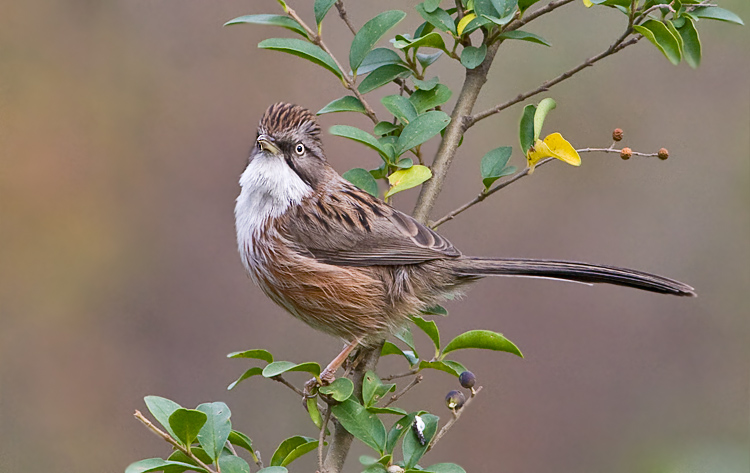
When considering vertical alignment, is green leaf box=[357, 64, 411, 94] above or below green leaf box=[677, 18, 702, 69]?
below

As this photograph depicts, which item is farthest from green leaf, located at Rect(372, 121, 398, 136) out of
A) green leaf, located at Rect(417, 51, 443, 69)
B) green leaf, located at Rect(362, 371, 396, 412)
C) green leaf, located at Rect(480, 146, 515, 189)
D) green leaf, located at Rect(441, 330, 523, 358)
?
green leaf, located at Rect(362, 371, 396, 412)

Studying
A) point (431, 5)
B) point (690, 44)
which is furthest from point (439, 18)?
point (690, 44)

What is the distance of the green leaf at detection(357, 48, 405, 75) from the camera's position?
390 cm

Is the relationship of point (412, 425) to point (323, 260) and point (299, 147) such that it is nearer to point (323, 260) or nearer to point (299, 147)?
point (323, 260)

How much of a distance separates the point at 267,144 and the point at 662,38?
1985mm

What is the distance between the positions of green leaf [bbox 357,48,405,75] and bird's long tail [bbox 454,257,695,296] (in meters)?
1.15

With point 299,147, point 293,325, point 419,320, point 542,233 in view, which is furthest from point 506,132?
point 419,320

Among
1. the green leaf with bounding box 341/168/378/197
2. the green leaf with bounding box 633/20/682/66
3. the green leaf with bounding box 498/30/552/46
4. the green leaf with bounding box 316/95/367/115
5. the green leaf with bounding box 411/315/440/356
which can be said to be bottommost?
the green leaf with bounding box 411/315/440/356

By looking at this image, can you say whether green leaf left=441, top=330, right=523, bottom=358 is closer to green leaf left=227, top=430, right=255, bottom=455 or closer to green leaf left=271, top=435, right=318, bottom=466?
green leaf left=271, top=435, right=318, bottom=466

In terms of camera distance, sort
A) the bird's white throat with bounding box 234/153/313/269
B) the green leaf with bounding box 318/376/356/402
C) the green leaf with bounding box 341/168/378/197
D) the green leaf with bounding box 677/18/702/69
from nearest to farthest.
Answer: the green leaf with bounding box 318/376/356/402 < the green leaf with bounding box 677/18/702/69 < the green leaf with bounding box 341/168/378/197 < the bird's white throat with bounding box 234/153/313/269

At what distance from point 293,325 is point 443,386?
146 cm

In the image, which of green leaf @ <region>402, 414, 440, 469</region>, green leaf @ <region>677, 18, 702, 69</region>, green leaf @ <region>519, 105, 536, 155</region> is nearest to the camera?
green leaf @ <region>402, 414, 440, 469</region>

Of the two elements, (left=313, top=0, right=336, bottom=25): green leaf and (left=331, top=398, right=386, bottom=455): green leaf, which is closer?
(left=331, top=398, right=386, bottom=455): green leaf

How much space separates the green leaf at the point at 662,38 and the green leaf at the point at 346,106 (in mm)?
1209
